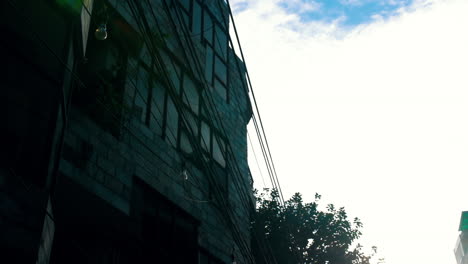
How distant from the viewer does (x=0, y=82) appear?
4621mm

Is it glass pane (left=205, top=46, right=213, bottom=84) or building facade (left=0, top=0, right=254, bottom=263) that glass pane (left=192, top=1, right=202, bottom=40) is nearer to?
building facade (left=0, top=0, right=254, bottom=263)

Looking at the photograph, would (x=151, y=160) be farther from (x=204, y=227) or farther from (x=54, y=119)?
(x=54, y=119)

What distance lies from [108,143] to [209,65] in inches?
249

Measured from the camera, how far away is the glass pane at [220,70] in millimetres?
14141

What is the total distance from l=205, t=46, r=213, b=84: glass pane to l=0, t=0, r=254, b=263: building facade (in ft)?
0.16

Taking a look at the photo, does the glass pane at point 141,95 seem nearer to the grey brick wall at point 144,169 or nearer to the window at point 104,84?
the grey brick wall at point 144,169

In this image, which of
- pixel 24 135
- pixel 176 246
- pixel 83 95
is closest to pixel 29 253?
pixel 24 135

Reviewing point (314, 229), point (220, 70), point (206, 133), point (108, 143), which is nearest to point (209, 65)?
point (220, 70)

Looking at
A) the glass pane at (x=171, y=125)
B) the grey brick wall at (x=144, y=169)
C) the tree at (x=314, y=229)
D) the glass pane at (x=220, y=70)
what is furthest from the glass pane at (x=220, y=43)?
the tree at (x=314, y=229)

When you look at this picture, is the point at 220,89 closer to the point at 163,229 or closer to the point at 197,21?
the point at 197,21

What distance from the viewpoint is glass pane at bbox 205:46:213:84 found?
43.2 feet

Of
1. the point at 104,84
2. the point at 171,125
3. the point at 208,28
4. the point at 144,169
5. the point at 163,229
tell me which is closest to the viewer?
the point at 104,84

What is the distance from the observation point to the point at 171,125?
34.0 feet

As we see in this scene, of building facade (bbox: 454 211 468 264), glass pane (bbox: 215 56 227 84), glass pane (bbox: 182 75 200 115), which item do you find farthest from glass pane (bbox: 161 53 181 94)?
building facade (bbox: 454 211 468 264)
